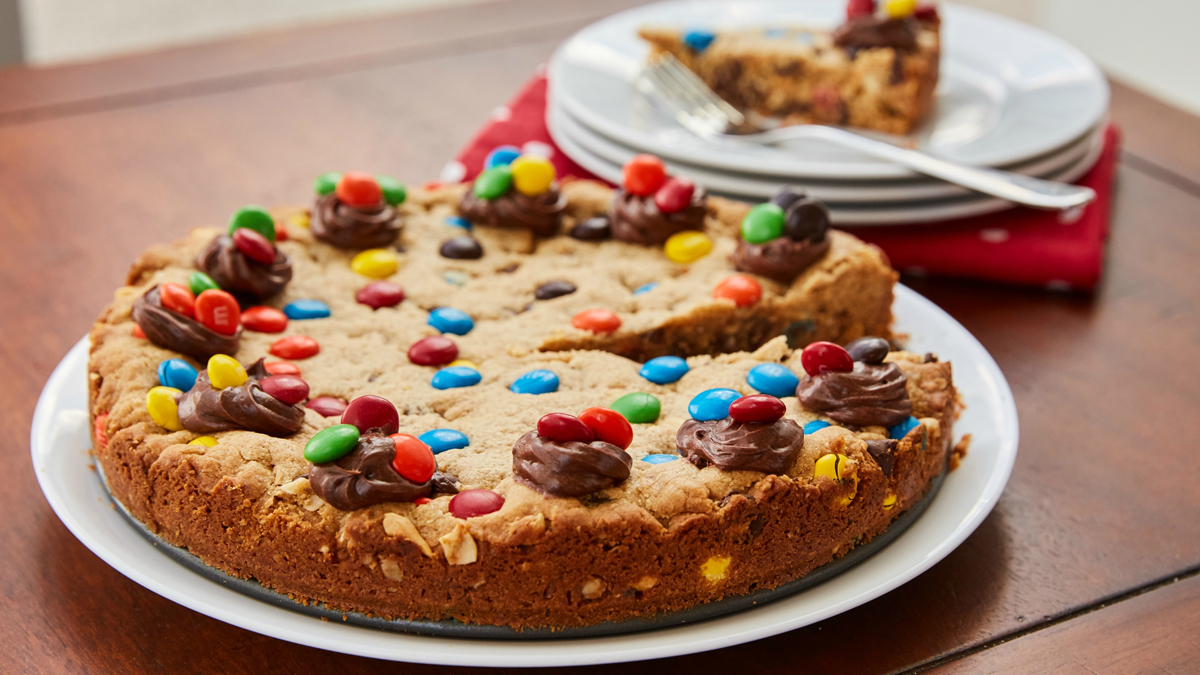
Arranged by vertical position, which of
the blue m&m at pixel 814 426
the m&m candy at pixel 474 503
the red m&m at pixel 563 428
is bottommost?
the blue m&m at pixel 814 426

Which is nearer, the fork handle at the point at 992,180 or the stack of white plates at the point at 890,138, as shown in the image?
the fork handle at the point at 992,180

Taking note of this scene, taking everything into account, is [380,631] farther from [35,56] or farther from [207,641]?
[35,56]

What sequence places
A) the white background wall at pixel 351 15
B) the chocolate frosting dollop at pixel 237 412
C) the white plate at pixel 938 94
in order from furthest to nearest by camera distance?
the white background wall at pixel 351 15 < the white plate at pixel 938 94 < the chocolate frosting dollop at pixel 237 412

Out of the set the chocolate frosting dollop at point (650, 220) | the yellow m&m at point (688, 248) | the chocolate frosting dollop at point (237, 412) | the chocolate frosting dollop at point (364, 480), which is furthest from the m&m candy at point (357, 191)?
the chocolate frosting dollop at point (364, 480)

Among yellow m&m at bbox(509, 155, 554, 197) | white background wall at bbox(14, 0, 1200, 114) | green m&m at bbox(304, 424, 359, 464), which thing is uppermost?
green m&m at bbox(304, 424, 359, 464)

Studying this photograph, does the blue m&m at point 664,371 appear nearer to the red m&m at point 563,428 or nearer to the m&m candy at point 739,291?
the m&m candy at point 739,291

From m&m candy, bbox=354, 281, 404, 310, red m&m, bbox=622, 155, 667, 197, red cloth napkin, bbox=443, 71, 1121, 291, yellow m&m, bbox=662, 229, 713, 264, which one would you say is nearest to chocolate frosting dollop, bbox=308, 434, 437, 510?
m&m candy, bbox=354, 281, 404, 310

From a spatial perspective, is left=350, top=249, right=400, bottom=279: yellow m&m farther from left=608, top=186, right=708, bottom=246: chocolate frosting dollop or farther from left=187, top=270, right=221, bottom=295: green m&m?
left=608, top=186, right=708, bottom=246: chocolate frosting dollop
